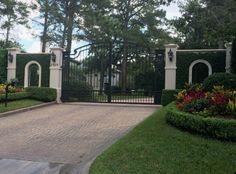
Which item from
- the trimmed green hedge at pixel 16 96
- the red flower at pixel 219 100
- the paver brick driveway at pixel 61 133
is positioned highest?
the red flower at pixel 219 100

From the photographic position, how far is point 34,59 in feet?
59.2

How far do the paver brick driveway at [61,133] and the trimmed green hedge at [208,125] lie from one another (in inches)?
61.6

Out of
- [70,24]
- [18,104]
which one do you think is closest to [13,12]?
[70,24]

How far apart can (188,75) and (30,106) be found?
6.83 meters

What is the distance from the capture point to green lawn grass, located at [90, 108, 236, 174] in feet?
17.5

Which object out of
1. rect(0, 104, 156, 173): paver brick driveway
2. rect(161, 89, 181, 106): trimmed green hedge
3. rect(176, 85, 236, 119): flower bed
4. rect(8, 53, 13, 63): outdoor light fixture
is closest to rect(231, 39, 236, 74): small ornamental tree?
rect(161, 89, 181, 106): trimmed green hedge

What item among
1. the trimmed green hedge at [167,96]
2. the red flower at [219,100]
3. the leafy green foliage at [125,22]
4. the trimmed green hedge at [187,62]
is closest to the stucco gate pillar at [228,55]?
the trimmed green hedge at [187,62]

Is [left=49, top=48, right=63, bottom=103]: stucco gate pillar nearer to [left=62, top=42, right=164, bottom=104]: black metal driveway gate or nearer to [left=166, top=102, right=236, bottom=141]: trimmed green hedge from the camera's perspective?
[left=62, top=42, right=164, bottom=104]: black metal driveway gate

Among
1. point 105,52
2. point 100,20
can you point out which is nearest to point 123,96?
point 105,52

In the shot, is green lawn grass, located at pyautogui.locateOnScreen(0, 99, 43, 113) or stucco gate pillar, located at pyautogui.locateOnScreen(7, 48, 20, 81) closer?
green lawn grass, located at pyautogui.locateOnScreen(0, 99, 43, 113)

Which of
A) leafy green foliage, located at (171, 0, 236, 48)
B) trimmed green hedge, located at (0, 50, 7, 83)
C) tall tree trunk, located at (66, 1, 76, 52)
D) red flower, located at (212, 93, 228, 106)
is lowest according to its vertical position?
red flower, located at (212, 93, 228, 106)

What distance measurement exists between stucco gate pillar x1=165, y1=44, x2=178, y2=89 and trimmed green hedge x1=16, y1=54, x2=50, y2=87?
578 centimetres

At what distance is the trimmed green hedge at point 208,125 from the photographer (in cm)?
670

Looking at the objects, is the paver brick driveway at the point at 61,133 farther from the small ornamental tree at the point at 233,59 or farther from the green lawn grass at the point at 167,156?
the small ornamental tree at the point at 233,59
